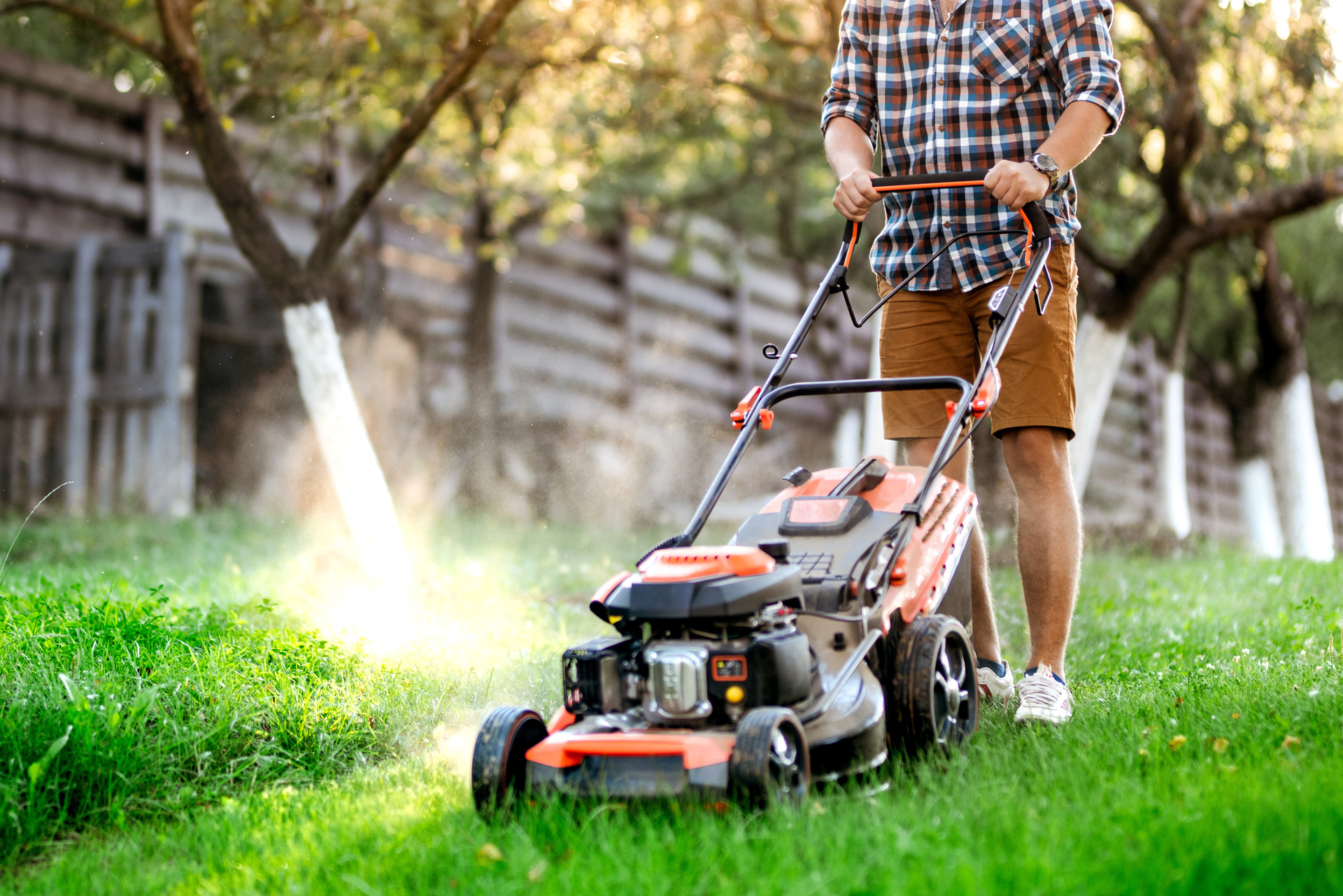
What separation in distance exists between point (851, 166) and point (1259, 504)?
8385 millimetres

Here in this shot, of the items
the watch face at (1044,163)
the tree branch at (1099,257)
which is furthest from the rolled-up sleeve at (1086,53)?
the tree branch at (1099,257)

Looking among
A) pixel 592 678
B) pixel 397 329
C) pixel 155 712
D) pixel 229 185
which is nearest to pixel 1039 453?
pixel 592 678

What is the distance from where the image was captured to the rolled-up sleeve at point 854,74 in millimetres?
3152

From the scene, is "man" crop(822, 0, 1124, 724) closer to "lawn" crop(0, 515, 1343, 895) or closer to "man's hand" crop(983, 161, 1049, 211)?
"man's hand" crop(983, 161, 1049, 211)

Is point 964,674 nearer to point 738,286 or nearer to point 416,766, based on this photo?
point 416,766

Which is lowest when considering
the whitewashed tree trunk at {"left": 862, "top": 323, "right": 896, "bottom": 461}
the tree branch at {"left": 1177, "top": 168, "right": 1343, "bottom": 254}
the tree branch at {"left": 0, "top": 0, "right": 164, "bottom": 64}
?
the whitewashed tree trunk at {"left": 862, "top": 323, "right": 896, "bottom": 461}

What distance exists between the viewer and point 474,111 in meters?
7.85

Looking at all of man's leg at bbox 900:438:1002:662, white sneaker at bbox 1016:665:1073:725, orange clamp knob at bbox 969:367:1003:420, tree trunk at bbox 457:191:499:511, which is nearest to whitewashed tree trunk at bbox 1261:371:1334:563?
tree trunk at bbox 457:191:499:511

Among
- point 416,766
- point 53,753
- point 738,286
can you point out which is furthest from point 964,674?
point 738,286

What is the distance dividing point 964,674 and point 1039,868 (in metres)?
0.85

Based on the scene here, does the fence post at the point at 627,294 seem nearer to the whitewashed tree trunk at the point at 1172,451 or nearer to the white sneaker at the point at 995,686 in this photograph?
the whitewashed tree trunk at the point at 1172,451

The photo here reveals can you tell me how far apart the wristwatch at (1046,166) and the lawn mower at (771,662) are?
5.1 inches

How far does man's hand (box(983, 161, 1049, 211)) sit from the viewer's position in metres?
2.73

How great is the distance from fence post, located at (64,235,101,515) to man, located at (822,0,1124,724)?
511cm
